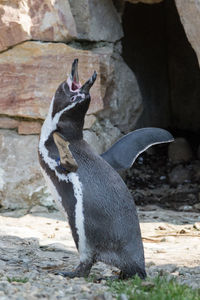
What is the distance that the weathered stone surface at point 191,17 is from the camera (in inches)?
185

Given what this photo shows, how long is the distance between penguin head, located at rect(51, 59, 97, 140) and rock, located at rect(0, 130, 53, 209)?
209cm

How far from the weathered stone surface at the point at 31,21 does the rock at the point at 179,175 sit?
80.8 inches

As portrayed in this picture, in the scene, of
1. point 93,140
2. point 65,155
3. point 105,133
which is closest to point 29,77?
point 93,140

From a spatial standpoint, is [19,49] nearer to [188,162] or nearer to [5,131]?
[5,131]

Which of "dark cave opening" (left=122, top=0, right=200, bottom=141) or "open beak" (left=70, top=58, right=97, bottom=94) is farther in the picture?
"dark cave opening" (left=122, top=0, right=200, bottom=141)

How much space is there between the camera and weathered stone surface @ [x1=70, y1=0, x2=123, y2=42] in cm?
521

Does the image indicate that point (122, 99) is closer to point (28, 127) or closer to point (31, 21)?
point (28, 127)

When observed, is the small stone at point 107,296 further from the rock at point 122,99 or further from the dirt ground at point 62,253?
the rock at point 122,99

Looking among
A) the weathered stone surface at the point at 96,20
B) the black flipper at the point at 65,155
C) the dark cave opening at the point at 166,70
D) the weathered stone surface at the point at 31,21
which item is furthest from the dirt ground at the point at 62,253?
the dark cave opening at the point at 166,70

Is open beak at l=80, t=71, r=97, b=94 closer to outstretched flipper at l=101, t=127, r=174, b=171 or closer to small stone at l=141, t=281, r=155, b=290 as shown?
outstretched flipper at l=101, t=127, r=174, b=171

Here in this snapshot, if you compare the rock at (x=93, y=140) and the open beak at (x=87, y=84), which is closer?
the open beak at (x=87, y=84)

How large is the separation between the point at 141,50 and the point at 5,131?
2600 millimetres

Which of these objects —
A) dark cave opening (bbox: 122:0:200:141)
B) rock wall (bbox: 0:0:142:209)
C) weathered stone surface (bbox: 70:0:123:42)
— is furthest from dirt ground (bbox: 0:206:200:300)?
dark cave opening (bbox: 122:0:200:141)

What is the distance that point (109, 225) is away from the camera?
2.82 meters
